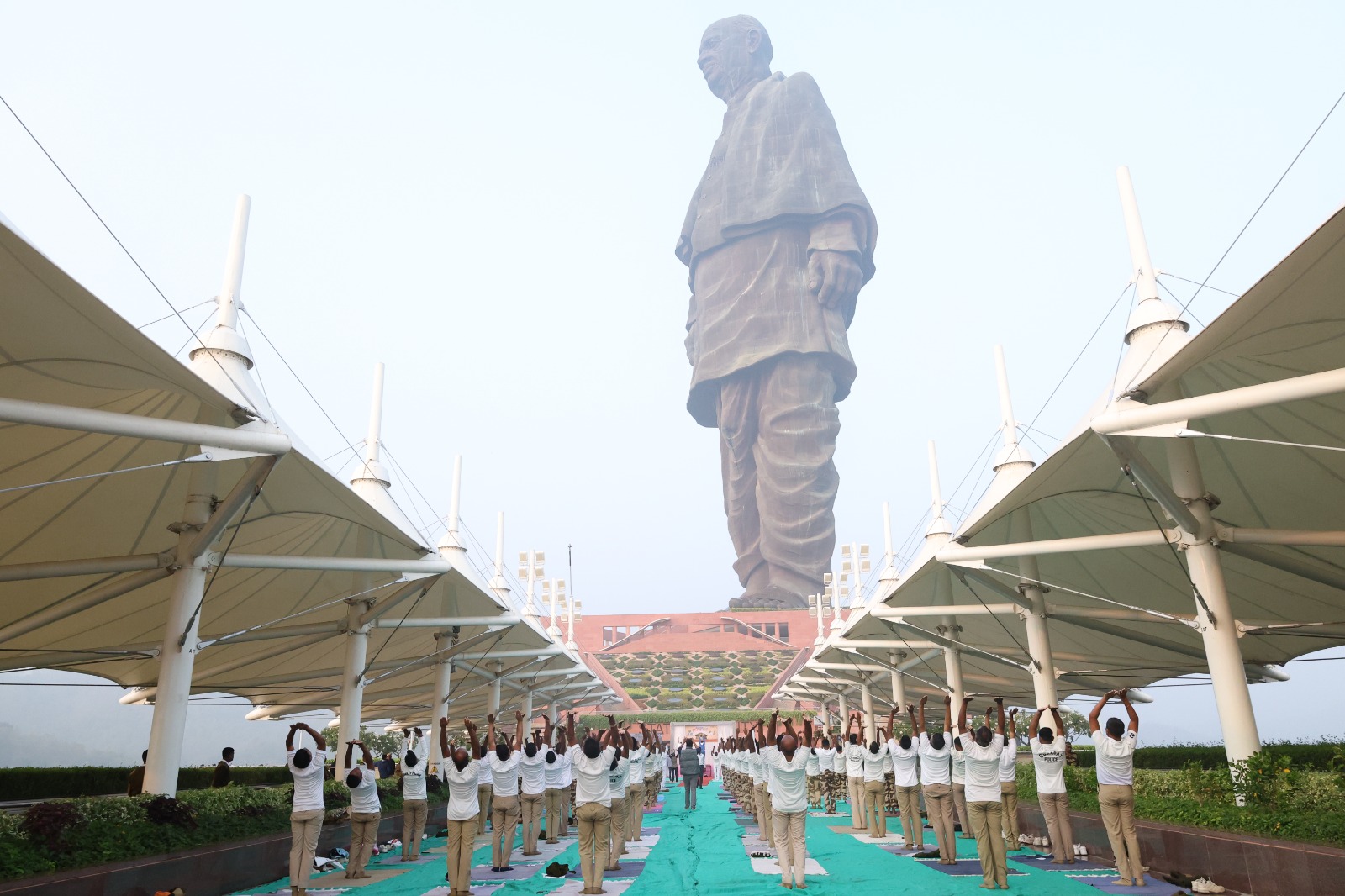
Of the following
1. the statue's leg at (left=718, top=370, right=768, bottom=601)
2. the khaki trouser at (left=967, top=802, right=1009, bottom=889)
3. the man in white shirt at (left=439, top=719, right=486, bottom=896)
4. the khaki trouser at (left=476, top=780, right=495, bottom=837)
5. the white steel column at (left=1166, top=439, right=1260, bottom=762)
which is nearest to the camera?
the khaki trouser at (left=967, top=802, right=1009, bottom=889)

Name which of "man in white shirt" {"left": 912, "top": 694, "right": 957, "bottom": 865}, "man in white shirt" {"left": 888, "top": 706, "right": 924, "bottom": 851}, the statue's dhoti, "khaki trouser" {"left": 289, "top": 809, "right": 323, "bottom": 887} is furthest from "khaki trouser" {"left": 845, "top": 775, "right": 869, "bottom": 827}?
the statue's dhoti

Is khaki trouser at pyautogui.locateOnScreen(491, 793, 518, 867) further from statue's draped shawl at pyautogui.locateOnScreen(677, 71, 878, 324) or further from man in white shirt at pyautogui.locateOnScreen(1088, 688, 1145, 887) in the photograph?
statue's draped shawl at pyautogui.locateOnScreen(677, 71, 878, 324)

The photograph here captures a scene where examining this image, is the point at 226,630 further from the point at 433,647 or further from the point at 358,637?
the point at 433,647

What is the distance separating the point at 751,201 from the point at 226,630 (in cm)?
9479

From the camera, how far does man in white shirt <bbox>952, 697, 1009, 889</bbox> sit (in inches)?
439

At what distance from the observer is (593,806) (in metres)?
11.7

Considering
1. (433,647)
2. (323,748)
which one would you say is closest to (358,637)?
(323,748)

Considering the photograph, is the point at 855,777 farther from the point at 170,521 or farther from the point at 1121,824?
the point at 170,521

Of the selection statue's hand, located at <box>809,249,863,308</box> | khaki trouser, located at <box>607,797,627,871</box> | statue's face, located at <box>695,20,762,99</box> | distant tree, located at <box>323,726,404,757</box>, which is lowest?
khaki trouser, located at <box>607,797,627,871</box>

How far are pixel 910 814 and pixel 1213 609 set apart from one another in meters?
5.98

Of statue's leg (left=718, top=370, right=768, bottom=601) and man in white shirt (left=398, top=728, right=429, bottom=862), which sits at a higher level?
statue's leg (left=718, top=370, right=768, bottom=601)

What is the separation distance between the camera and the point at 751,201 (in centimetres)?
10900

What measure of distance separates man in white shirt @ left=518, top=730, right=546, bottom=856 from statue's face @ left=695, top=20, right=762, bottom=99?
119 m

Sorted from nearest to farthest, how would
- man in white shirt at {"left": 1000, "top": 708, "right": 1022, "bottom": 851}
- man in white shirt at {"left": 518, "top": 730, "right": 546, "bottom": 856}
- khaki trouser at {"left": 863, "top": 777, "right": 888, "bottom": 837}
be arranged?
man in white shirt at {"left": 1000, "top": 708, "right": 1022, "bottom": 851} → man in white shirt at {"left": 518, "top": 730, "right": 546, "bottom": 856} → khaki trouser at {"left": 863, "top": 777, "right": 888, "bottom": 837}
